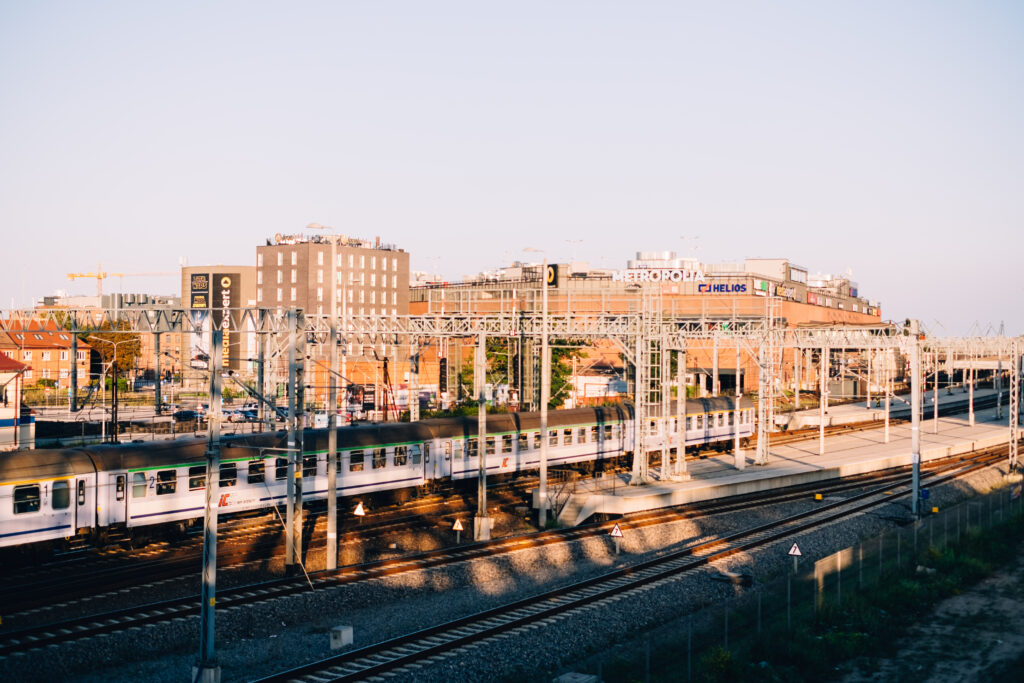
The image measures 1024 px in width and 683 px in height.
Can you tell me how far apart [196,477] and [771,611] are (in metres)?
16.5

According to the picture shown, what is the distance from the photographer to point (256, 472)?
29234 millimetres

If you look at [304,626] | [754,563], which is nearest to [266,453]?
[304,626]

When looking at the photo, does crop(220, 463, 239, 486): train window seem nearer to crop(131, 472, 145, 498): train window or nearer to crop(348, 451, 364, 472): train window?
crop(131, 472, 145, 498): train window

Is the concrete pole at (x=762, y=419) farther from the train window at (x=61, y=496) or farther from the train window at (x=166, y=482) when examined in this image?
the train window at (x=61, y=496)

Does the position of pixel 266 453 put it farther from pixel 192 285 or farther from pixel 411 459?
pixel 192 285

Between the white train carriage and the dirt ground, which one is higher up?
the white train carriage

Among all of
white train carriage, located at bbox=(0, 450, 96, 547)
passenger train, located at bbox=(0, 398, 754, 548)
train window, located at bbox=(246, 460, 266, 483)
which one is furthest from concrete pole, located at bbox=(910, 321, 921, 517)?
white train carriage, located at bbox=(0, 450, 96, 547)

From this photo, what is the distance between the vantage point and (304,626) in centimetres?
2153

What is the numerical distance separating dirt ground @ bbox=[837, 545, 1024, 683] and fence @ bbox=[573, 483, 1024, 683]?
152 cm

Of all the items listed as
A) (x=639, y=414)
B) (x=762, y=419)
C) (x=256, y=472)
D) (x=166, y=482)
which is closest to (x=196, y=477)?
(x=166, y=482)

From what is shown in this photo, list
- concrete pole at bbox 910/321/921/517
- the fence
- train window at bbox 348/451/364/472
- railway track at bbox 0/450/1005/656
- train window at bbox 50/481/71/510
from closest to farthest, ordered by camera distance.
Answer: the fence → railway track at bbox 0/450/1005/656 → train window at bbox 50/481/71/510 → train window at bbox 348/451/364/472 → concrete pole at bbox 910/321/921/517

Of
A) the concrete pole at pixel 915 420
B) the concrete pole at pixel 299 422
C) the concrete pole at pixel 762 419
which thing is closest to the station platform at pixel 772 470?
the concrete pole at pixel 762 419

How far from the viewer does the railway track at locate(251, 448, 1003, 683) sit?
1845 centimetres

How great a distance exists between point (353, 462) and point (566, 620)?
12503 mm
